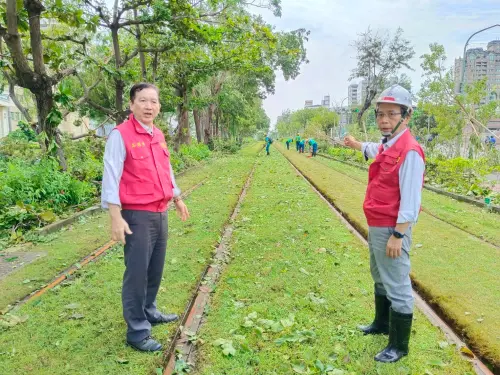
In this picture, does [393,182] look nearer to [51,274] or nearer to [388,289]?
[388,289]

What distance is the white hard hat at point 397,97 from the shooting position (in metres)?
3.04

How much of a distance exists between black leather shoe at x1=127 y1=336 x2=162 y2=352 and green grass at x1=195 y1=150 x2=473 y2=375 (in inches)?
14.3

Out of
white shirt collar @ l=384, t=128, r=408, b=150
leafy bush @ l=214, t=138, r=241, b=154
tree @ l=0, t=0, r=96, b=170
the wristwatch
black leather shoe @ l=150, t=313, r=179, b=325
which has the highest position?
tree @ l=0, t=0, r=96, b=170

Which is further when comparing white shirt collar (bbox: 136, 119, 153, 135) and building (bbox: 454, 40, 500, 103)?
building (bbox: 454, 40, 500, 103)

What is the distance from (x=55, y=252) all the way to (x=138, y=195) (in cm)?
357

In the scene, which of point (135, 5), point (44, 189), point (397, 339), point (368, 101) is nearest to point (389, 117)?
point (397, 339)

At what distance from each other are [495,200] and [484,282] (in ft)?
23.3

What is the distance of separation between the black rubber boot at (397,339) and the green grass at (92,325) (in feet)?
6.02

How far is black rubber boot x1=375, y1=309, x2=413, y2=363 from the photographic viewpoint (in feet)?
10.3

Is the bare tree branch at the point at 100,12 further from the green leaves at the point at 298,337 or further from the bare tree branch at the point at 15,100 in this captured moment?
the green leaves at the point at 298,337

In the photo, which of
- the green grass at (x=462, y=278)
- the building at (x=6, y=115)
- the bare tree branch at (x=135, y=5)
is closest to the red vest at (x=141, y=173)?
the green grass at (x=462, y=278)

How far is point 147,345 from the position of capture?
10.7 ft

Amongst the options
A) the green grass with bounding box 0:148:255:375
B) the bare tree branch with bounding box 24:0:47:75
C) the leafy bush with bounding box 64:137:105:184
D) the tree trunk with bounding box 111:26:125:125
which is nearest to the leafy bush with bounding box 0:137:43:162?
the leafy bush with bounding box 64:137:105:184

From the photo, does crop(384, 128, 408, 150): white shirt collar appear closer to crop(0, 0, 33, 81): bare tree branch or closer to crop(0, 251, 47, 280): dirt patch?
crop(0, 251, 47, 280): dirt patch
